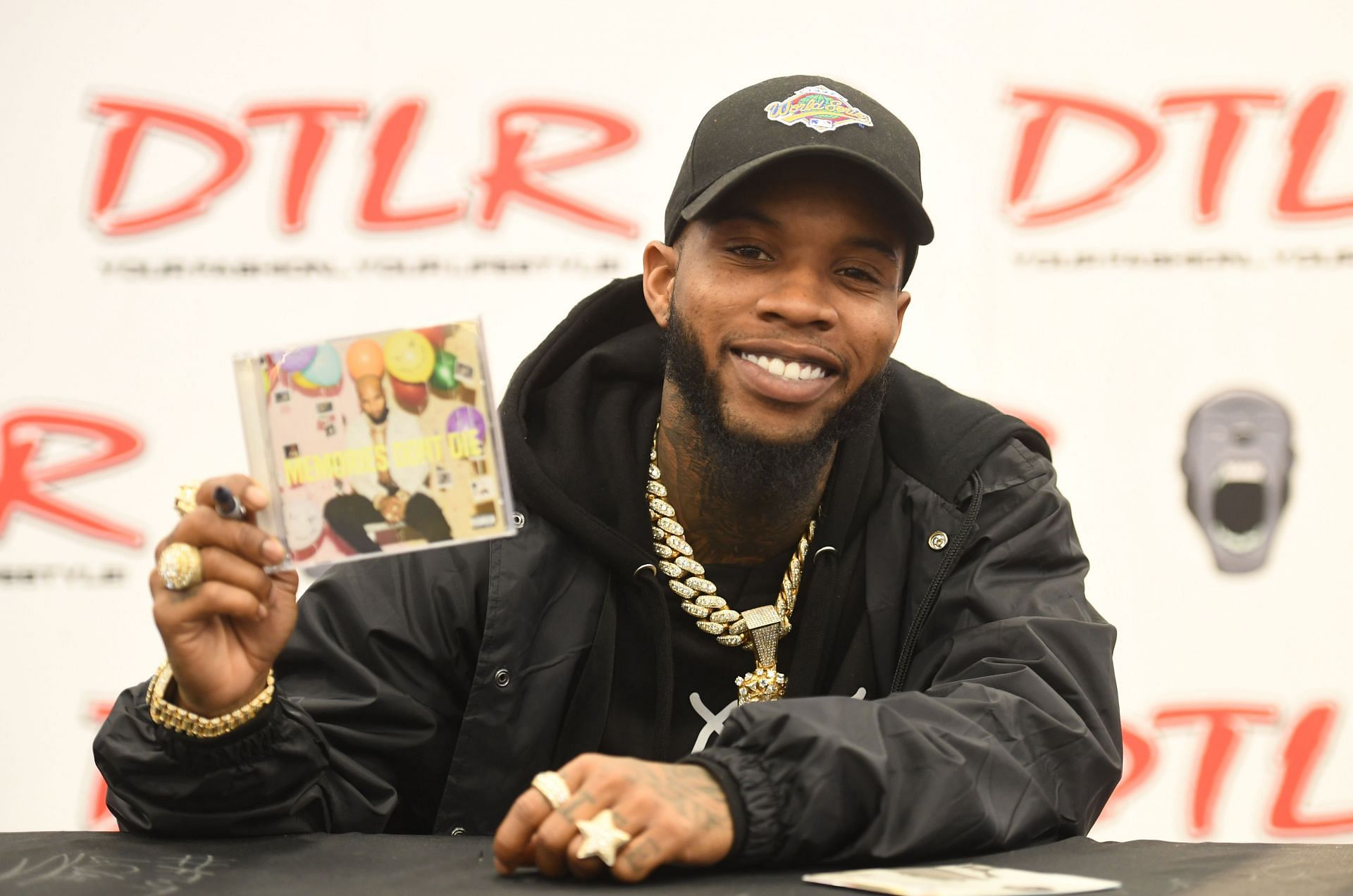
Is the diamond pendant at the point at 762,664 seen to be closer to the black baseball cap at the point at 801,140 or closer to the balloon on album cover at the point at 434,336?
the black baseball cap at the point at 801,140

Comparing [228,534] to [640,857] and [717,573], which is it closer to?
[640,857]

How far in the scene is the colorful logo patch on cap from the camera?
1.81 metres

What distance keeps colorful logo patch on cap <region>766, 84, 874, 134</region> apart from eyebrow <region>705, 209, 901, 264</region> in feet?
0.41

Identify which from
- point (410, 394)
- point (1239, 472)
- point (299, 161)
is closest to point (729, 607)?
point (410, 394)

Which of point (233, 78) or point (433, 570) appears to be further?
point (233, 78)

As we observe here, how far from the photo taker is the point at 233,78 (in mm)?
2740

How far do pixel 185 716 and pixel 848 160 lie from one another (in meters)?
1.01

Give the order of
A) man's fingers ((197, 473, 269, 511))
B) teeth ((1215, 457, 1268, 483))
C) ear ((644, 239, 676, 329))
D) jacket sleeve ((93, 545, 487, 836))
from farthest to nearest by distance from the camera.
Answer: teeth ((1215, 457, 1268, 483)) < ear ((644, 239, 676, 329)) < jacket sleeve ((93, 545, 487, 836)) < man's fingers ((197, 473, 269, 511))

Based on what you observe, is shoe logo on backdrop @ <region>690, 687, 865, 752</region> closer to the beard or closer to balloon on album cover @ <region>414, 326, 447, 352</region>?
the beard

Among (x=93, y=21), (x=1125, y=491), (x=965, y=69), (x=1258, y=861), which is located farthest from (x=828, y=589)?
(x=93, y=21)

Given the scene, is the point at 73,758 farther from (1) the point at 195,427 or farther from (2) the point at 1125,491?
(2) the point at 1125,491

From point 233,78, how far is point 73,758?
1.34 meters

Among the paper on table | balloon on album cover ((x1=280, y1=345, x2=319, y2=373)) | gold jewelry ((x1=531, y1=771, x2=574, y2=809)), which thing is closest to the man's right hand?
balloon on album cover ((x1=280, y1=345, x2=319, y2=373))

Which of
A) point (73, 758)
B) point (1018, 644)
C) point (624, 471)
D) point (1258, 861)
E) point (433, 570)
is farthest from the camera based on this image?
point (73, 758)
